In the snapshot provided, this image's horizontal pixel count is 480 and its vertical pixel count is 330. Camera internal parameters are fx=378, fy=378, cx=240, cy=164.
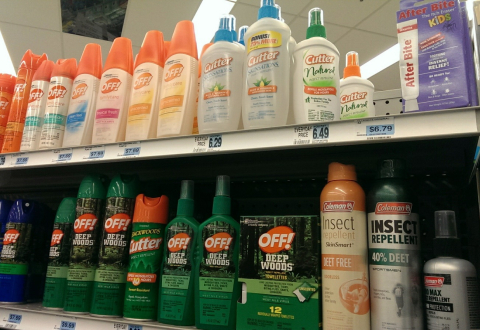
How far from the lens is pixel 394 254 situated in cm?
68

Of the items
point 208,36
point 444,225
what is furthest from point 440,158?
point 208,36

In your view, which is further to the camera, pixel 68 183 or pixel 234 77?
pixel 68 183

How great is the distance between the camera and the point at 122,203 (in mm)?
958

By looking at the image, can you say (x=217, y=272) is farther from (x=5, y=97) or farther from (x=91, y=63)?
(x=5, y=97)

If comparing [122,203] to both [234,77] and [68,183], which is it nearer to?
[234,77]

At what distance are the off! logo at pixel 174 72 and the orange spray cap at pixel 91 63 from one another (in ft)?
0.93

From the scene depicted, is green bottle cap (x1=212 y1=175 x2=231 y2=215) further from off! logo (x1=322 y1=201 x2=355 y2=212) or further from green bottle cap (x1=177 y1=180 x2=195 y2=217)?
off! logo (x1=322 y1=201 x2=355 y2=212)

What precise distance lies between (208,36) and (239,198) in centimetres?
271

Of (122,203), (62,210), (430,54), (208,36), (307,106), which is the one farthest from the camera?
(208,36)

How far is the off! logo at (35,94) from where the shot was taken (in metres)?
1.17

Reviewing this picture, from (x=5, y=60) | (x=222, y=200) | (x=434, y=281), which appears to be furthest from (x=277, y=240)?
(x=5, y=60)

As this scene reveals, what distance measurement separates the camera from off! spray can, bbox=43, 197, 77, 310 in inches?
38.7

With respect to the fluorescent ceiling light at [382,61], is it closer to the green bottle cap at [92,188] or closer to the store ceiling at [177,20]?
the store ceiling at [177,20]

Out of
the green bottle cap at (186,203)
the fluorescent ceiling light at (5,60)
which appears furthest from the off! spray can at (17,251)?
the fluorescent ceiling light at (5,60)
